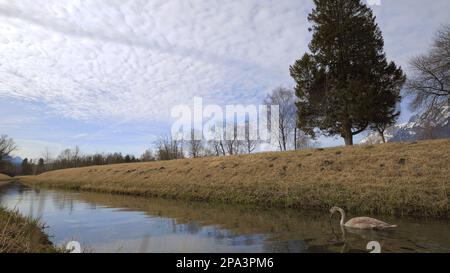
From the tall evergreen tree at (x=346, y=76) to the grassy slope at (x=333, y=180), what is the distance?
5.79 m

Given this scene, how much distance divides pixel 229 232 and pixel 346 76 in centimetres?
2186

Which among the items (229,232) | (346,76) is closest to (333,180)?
(229,232)

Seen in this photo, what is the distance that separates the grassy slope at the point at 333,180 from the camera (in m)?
14.6

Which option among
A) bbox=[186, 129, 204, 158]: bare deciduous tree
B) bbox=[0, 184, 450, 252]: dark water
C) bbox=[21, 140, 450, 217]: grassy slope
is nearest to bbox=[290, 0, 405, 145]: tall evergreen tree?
bbox=[21, 140, 450, 217]: grassy slope

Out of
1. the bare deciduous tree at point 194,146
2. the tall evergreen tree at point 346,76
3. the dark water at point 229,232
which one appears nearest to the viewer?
the dark water at point 229,232

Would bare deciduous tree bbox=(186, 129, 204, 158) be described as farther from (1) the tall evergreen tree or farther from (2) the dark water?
(2) the dark water

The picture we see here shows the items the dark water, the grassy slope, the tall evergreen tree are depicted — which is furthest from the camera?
the tall evergreen tree

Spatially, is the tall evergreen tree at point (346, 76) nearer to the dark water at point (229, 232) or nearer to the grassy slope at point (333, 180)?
the grassy slope at point (333, 180)

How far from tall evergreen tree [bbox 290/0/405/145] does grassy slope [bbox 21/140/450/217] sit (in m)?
5.79

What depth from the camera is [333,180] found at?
17.9 meters

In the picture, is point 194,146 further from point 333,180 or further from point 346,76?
point 333,180

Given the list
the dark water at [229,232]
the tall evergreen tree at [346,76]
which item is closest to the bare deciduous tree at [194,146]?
the tall evergreen tree at [346,76]

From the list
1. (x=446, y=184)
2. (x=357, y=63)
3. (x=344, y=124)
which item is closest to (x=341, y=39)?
(x=357, y=63)

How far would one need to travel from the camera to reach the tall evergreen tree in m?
27.7
